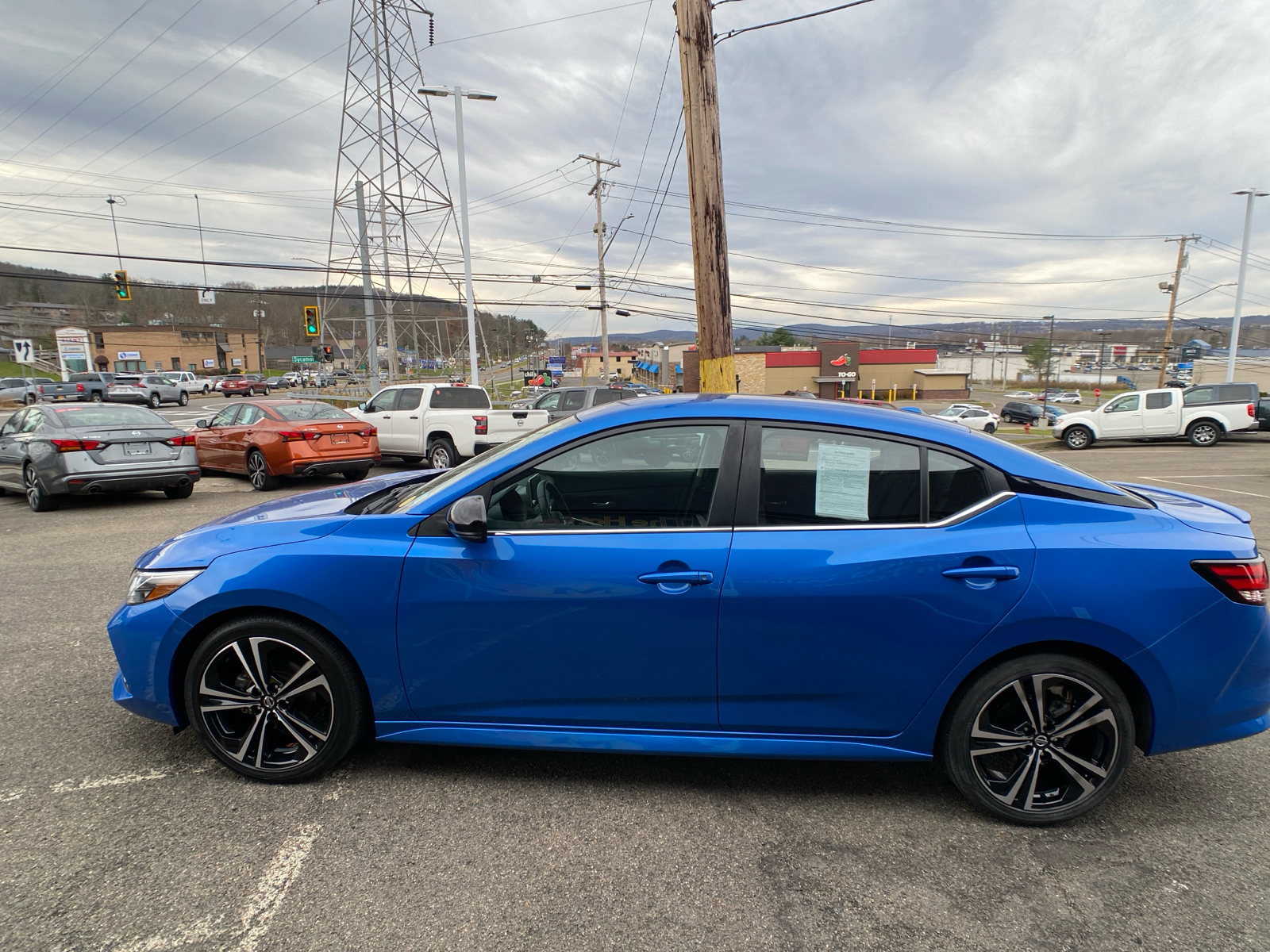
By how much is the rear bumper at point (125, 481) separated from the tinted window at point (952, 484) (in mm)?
9787

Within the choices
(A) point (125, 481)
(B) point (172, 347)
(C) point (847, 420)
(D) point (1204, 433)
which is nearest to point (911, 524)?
(C) point (847, 420)

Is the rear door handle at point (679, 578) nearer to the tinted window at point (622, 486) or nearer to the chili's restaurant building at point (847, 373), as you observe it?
the tinted window at point (622, 486)

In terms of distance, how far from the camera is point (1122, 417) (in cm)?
2020

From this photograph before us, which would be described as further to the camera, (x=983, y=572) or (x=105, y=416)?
(x=105, y=416)

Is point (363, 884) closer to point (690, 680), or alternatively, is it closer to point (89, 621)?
point (690, 680)

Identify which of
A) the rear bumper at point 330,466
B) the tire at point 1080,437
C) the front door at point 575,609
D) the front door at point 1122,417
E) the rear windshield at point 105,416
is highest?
the rear windshield at point 105,416

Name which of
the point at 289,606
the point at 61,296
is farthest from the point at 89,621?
the point at 61,296

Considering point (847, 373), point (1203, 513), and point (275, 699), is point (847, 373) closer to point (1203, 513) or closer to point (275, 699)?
point (1203, 513)

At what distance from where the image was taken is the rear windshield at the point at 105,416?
8547mm

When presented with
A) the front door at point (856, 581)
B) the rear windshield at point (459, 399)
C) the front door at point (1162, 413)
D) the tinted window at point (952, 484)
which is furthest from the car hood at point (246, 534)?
the front door at point (1162, 413)

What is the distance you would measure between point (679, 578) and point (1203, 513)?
2.15 meters

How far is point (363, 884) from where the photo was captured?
2207 millimetres

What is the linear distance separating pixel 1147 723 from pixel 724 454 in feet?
6.10

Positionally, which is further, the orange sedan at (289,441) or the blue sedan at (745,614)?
the orange sedan at (289,441)
